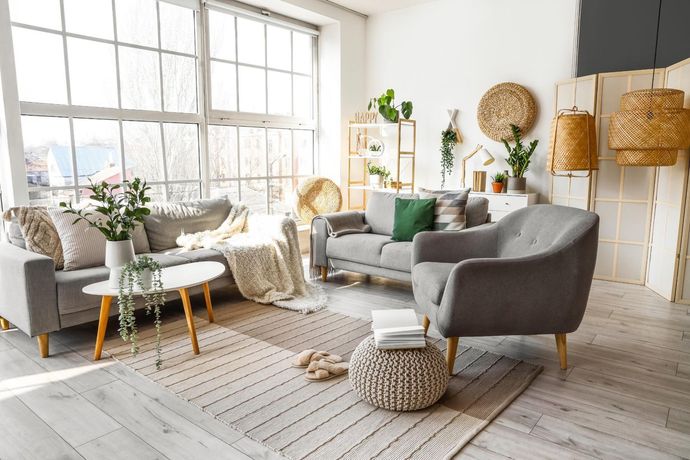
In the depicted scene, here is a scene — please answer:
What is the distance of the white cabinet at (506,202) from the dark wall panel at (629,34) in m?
1.23

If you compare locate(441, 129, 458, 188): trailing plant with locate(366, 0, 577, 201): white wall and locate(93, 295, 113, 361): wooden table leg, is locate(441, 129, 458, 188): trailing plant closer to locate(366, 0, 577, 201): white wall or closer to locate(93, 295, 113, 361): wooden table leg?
locate(366, 0, 577, 201): white wall

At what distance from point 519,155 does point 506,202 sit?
0.49m

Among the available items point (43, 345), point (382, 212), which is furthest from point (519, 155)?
point (43, 345)

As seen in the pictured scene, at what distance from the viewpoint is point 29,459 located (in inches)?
72.4

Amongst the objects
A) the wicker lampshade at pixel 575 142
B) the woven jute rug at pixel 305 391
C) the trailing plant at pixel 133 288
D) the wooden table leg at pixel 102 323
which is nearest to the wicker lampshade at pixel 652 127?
the wicker lampshade at pixel 575 142

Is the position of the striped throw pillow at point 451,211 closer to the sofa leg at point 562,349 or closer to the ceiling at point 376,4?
the sofa leg at point 562,349

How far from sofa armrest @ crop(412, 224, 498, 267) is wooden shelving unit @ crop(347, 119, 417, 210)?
2.45 meters

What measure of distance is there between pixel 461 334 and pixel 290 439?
995 millimetres

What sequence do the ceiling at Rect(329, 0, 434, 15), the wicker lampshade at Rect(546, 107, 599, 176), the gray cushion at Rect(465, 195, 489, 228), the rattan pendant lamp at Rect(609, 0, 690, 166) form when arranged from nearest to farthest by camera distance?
the rattan pendant lamp at Rect(609, 0, 690, 166)
the gray cushion at Rect(465, 195, 489, 228)
the wicker lampshade at Rect(546, 107, 599, 176)
the ceiling at Rect(329, 0, 434, 15)

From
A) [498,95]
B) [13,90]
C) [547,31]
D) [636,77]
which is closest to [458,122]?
[498,95]

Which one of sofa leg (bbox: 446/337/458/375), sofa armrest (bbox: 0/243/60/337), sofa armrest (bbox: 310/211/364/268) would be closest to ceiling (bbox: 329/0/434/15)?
sofa armrest (bbox: 310/211/364/268)

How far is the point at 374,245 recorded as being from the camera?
4055mm

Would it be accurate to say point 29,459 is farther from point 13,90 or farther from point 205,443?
point 13,90

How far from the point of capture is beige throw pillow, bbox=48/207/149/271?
3.13 m
